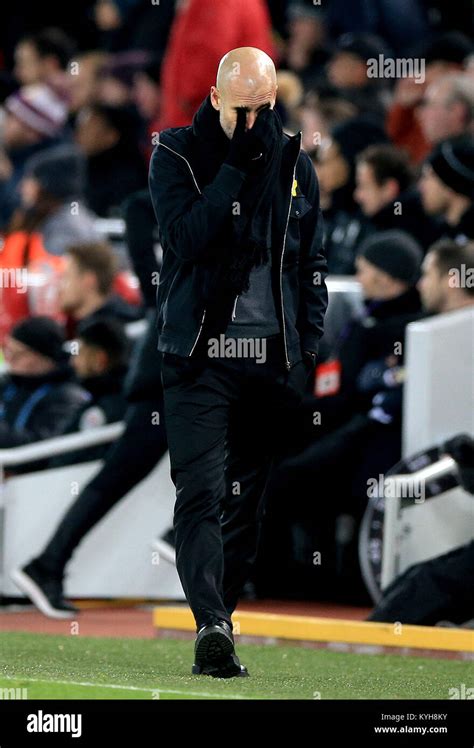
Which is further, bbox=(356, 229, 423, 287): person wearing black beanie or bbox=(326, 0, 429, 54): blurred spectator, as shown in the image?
bbox=(326, 0, 429, 54): blurred spectator

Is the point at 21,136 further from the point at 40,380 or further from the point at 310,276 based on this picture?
the point at 310,276

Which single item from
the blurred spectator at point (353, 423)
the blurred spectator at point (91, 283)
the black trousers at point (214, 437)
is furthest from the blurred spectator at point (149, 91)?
the black trousers at point (214, 437)

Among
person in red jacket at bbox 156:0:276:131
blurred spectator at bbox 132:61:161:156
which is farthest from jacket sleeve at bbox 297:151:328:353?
blurred spectator at bbox 132:61:161:156

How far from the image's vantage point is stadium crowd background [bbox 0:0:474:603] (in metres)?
9.28

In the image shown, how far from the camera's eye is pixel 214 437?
6.18 m

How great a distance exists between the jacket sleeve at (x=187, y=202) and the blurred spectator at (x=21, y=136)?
765 cm

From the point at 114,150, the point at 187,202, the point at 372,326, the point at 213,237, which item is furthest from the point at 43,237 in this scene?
the point at 213,237

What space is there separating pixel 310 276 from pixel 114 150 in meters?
6.69

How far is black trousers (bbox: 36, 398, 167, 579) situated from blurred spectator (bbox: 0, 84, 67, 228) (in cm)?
495

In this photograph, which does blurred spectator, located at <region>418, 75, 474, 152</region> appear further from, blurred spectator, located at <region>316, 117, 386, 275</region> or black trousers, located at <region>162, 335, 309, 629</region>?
black trousers, located at <region>162, 335, 309, 629</region>

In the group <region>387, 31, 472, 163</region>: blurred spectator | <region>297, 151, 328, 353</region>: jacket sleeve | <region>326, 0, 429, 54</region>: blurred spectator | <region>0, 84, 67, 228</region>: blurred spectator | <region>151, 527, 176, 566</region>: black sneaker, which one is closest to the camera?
<region>297, 151, 328, 353</region>: jacket sleeve

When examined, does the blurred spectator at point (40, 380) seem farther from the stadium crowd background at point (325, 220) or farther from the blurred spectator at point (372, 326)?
the blurred spectator at point (372, 326)

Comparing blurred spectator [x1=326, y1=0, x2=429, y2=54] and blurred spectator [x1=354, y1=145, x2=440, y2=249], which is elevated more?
blurred spectator [x1=326, y1=0, x2=429, y2=54]
